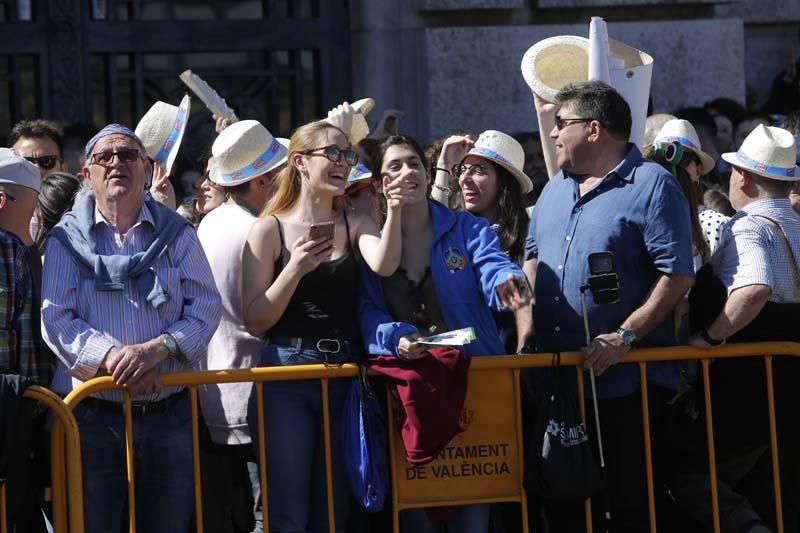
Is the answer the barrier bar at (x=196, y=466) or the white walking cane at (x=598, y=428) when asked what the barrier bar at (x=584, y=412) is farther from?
the barrier bar at (x=196, y=466)

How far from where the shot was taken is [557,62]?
6.77 metres

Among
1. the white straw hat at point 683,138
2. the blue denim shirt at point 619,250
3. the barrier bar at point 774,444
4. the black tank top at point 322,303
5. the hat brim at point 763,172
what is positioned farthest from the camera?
the white straw hat at point 683,138

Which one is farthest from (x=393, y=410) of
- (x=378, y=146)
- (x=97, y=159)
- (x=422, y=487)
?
(x=97, y=159)

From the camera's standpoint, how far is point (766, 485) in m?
5.79

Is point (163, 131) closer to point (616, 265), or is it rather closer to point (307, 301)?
point (307, 301)

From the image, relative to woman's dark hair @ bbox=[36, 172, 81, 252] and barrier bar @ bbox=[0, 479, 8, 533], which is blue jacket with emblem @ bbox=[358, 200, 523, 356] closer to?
barrier bar @ bbox=[0, 479, 8, 533]

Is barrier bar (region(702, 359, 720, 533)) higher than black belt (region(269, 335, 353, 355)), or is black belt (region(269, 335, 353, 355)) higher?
black belt (region(269, 335, 353, 355))

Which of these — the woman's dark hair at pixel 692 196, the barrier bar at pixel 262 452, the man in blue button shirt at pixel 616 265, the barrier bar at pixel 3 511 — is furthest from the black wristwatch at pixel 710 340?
the barrier bar at pixel 3 511

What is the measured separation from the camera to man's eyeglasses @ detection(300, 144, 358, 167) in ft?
18.0

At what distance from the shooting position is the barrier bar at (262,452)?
5.34m

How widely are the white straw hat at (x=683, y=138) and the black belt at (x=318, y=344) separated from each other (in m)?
2.17

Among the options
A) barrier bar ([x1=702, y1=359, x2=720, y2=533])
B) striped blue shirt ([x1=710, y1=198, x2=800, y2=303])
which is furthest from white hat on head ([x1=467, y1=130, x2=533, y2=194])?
barrier bar ([x1=702, y1=359, x2=720, y2=533])

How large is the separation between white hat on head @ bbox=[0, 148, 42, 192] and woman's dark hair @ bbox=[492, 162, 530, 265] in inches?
77.3

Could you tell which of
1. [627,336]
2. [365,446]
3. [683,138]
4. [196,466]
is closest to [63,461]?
[196,466]
